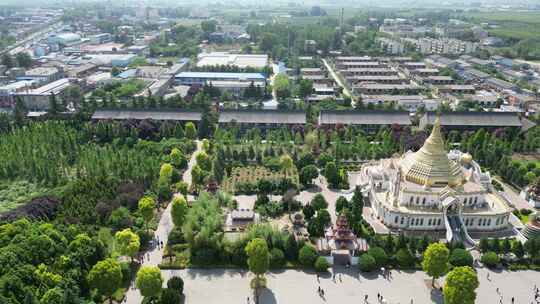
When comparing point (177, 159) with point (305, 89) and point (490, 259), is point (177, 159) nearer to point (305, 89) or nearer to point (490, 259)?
point (490, 259)

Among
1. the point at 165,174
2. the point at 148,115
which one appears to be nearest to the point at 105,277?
the point at 165,174

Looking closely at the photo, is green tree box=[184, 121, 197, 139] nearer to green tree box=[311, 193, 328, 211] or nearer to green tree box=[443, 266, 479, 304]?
green tree box=[311, 193, 328, 211]

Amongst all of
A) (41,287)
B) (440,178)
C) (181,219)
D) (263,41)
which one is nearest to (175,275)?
(181,219)

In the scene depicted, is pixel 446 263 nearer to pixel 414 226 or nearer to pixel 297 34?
pixel 414 226

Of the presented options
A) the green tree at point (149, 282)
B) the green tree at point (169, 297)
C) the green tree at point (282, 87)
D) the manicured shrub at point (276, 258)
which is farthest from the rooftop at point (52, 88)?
the green tree at point (169, 297)

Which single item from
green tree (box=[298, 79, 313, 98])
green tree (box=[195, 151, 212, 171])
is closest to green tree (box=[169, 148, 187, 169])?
green tree (box=[195, 151, 212, 171])

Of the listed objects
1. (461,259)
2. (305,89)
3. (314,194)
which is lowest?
(314,194)
